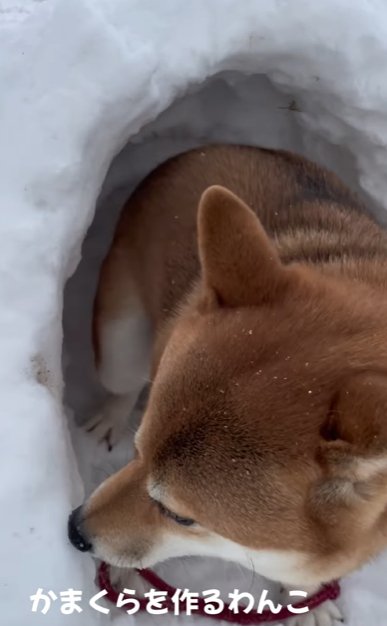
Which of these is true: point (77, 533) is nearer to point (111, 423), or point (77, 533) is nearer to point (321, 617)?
point (111, 423)

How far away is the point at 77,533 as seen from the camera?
2.03 metres

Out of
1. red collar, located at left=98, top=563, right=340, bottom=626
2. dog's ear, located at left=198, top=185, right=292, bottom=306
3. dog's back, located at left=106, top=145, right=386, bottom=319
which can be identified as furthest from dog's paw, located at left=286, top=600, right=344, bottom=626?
dog's ear, located at left=198, top=185, right=292, bottom=306

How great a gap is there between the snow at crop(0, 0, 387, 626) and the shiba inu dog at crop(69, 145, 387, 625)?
18 cm

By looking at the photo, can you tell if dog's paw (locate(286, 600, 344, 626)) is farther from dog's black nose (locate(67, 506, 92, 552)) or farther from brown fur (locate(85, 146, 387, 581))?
dog's black nose (locate(67, 506, 92, 552))

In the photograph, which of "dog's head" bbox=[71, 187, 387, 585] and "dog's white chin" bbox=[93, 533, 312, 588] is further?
"dog's white chin" bbox=[93, 533, 312, 588]

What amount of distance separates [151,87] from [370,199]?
1109 millimetres

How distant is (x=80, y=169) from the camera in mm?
2361

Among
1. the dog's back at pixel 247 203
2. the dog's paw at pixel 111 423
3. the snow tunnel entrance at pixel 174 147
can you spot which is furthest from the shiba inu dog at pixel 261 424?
the snow tunnel entrance at pixel 174 147

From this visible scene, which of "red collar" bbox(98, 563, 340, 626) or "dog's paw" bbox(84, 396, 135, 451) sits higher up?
"dog's paw" bbox(84, 396, 135, 451)

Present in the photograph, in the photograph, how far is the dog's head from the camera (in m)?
1.66

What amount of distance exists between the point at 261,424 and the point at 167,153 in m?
1.82

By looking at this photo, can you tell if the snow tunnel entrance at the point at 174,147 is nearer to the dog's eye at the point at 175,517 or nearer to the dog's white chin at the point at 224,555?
the dog's white chin at the point at 224,555

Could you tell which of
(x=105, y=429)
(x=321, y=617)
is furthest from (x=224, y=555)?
(x=105, y=429)

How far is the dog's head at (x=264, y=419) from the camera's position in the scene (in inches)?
Result: 65.2
